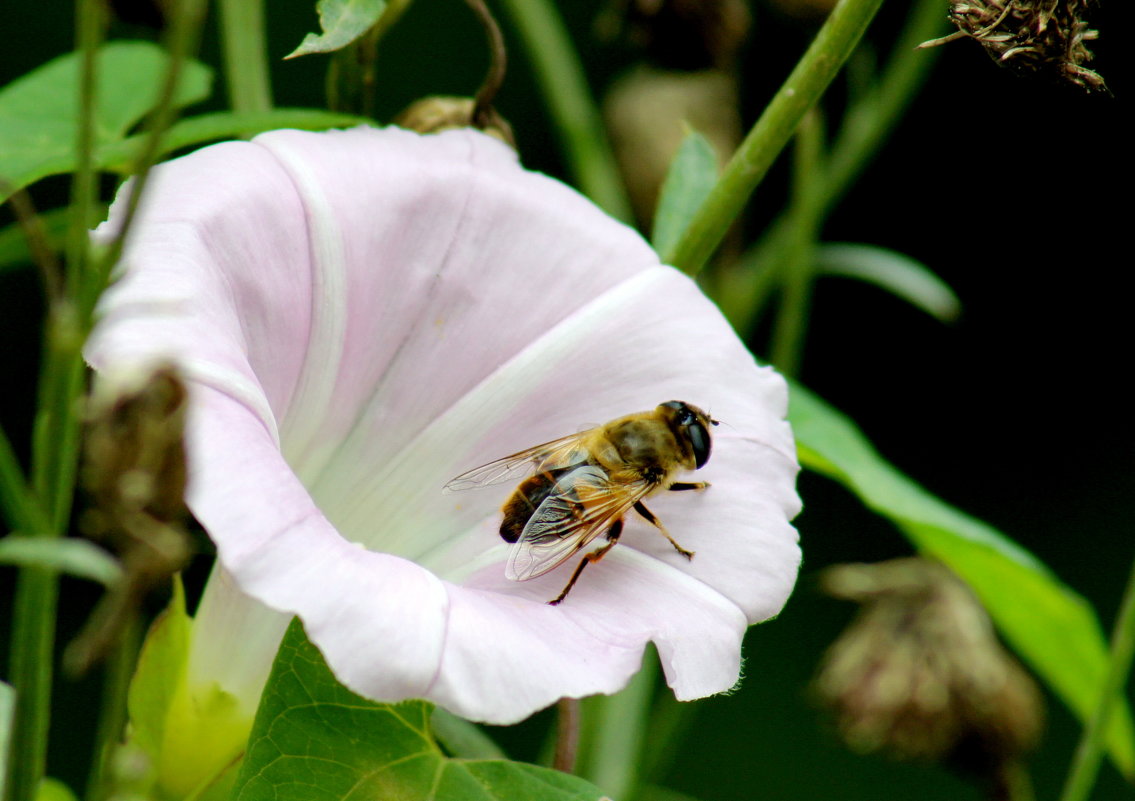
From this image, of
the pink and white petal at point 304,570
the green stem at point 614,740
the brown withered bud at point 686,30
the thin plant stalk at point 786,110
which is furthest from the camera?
the brown withered bud at point 686,30

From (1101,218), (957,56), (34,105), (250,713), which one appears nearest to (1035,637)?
(250,713)

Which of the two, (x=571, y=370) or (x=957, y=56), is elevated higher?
(x=571, y=370)

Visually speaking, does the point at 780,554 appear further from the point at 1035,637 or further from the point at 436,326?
the point at 1035,637

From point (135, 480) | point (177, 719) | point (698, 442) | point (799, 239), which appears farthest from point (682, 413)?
point (799, 239)

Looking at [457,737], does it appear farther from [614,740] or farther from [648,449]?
[614,740]

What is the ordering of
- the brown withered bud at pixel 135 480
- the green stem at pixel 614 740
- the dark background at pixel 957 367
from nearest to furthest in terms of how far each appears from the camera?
the brown withered bud at pixel 135 480 < the green stem at pixel 614 740 < the dark background at pixel 957 367

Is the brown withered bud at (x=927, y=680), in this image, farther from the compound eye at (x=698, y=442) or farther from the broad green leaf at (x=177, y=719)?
the broad green leaf at (x=177, y=719)

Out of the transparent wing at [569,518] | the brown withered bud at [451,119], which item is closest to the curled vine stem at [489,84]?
the brown withered bud at [451,119]
